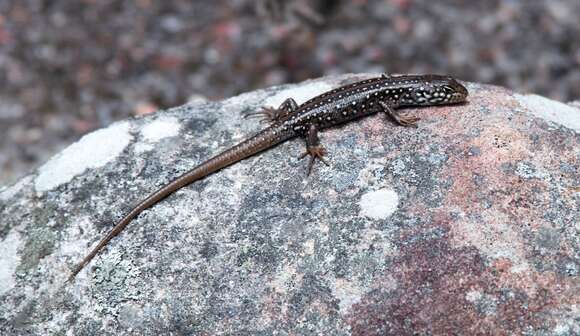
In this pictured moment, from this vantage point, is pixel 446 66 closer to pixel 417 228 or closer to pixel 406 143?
pixel 406 143

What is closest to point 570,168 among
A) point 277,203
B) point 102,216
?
point 277,203

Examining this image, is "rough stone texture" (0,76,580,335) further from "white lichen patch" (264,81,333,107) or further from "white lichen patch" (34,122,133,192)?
"white lichen patch" (264,81,333,107)

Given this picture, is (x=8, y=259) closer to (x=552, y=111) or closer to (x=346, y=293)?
(x=346, y=293)

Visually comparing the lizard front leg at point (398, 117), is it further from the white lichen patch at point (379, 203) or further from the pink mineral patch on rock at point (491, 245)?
the white lichen patch at point (379, 203)

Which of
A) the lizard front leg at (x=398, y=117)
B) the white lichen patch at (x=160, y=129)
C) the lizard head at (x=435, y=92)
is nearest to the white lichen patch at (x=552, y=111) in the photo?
the lizard head at (x=435, y=92)

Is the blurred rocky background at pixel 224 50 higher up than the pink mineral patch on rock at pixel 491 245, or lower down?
lower down

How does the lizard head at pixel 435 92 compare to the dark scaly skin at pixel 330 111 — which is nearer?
the dark scaly skin at pixel 330 111
